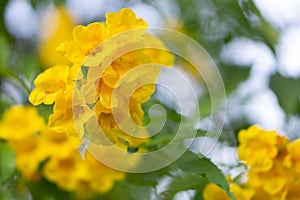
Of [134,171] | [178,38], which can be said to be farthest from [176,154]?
[178,38]

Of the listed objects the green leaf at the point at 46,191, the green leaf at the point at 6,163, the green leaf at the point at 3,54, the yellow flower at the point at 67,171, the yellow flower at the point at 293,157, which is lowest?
the green leaf at the point at 46,191

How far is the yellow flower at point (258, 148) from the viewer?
0.73 meters

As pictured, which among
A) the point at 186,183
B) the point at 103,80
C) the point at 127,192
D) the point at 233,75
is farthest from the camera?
the point at 233,75

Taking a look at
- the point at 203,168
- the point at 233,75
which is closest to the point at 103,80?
the point at 203,168

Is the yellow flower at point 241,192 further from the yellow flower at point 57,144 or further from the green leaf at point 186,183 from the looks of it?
the yellow flower at point 57,144

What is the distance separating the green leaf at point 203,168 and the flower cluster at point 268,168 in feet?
0.31

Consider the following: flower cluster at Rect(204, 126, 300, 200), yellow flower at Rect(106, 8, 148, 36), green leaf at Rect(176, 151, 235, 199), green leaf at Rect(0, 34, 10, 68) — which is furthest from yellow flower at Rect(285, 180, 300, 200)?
green leaf at Rect(0, 34, 10, 68)

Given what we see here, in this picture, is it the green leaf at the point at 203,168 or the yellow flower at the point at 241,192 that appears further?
the yellow flower at the point at 241,192

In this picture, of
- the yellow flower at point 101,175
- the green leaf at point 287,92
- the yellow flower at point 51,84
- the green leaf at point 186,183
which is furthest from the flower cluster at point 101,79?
the green leaf at point 287,92

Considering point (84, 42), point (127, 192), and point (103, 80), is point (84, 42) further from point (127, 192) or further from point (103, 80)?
point (127, 192)

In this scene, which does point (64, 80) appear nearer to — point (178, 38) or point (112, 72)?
point (112, 72)

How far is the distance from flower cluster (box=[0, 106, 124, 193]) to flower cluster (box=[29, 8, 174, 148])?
25 cm

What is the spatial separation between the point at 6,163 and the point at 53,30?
0.31 metres

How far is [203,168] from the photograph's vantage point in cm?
62
